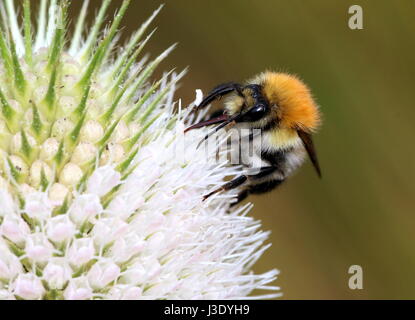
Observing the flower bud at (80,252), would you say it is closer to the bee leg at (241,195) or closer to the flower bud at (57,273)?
the flower bud at (57,273)

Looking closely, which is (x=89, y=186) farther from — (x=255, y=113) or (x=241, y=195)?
(x=241, y=195)

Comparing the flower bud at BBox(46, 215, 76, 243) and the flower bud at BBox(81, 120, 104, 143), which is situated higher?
the flower bud at BBox(81, 120, 104, 143)

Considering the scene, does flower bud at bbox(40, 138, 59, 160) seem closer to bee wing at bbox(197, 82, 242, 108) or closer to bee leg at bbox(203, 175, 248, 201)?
bee leg at bbox(203, 175, 248, 201)

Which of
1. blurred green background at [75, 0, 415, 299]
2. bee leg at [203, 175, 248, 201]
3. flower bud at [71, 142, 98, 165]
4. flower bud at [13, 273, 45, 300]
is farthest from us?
blurred green background at [75, 0, 415, 299]

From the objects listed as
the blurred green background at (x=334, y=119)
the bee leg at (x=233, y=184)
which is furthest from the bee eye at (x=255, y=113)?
the blurred green background at (x=334, y=119)

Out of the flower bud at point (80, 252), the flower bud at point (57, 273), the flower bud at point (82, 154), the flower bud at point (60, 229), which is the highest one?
the flower bud at point (82, 154)

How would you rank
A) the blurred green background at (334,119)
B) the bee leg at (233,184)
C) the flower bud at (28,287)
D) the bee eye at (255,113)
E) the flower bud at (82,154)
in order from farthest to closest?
1. the blurred green background at (334,119)
2. the bee eye at (255,113)
3. the bee leg at (233,184)
4. the flower bud at (82,154)
5. the flower bud at (28,287)

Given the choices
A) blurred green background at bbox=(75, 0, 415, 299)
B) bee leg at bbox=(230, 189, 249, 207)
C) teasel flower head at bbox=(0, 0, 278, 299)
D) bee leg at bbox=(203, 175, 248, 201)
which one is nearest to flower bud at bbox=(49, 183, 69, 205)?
teasel flower head at bbox=(0, 0, 278, 299)
